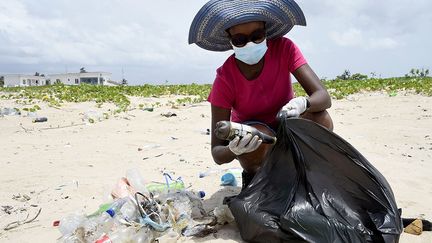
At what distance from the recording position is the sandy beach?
2.49 meters

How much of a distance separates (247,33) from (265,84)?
0.32 m

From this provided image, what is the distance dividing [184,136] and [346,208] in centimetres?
326

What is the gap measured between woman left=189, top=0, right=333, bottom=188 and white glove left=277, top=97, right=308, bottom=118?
3.6 inches

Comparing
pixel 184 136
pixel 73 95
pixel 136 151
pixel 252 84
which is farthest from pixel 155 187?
pixel 73 95

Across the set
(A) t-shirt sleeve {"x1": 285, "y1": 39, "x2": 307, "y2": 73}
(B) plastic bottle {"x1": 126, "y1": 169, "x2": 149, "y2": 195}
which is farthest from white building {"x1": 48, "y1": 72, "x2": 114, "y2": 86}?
(A) t-shirt sleeve {"x1": 285, "y1": 39, "x2": 307, "y2": 73}

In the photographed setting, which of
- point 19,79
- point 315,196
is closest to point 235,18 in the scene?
point 315,196

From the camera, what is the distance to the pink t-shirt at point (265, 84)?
230 cm

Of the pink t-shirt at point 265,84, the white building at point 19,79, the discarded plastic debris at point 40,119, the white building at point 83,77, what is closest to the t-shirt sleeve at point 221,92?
the pink t-shirt at point 265,84

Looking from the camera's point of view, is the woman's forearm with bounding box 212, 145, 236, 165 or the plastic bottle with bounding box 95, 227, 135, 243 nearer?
Answer: the plastic bottle with bounding box 95, 227, 135, 243

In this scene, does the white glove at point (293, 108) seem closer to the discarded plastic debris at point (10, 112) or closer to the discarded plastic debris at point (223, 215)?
the discarded plastic debris at point (223, 215)

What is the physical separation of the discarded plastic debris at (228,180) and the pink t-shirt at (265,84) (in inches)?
26.3

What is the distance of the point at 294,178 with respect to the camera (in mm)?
1865

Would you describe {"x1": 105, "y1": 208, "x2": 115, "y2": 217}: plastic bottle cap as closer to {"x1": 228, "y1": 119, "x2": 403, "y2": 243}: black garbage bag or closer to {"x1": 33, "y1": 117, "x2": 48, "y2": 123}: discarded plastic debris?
{"x1": 228, "y1": 119, "x2": 403, "y2": 243}: black garbage bag

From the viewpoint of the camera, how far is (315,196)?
181 centimetres
